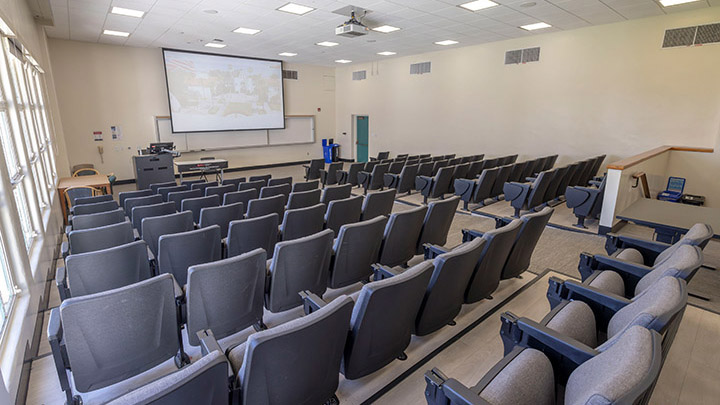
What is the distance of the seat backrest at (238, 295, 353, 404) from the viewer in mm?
1389

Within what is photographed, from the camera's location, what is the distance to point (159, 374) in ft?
7.72

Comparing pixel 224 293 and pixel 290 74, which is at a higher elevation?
pixel 290 74

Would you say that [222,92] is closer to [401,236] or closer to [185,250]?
[185,250]

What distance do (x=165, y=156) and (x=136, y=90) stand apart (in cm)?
250

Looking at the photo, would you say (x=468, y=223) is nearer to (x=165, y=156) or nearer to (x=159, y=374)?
(x=159, y=374)

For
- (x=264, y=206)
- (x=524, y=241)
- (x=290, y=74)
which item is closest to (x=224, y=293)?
(x=264, y=206)

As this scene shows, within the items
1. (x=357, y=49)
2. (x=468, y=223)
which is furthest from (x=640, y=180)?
(x=357, y=49)

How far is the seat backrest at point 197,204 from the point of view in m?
4.51

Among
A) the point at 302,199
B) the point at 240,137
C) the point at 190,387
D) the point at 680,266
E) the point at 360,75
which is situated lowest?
the point at 302,199

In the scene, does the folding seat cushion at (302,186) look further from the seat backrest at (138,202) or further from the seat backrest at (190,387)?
the seat backrest at (190,387)

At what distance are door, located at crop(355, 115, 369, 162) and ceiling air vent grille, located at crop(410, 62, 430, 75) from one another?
278cm

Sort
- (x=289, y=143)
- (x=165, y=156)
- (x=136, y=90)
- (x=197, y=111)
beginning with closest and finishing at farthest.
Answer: (x=165, y=156)
(x=136, y=90)
(x=197, y=111)
(x=289, y=143)

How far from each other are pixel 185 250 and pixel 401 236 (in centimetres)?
196

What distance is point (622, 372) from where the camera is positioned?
106 centimetres
